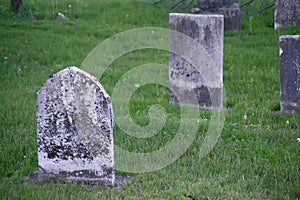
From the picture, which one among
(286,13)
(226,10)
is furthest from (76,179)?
(286,13)

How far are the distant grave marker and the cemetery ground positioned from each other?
0.17 meters

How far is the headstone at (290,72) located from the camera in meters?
7.50

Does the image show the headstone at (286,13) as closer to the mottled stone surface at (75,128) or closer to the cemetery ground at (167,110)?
the cemetery ground at (167,110)

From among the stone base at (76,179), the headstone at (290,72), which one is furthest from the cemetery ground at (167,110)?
the headstone at (290,72)

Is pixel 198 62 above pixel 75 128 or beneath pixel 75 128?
above

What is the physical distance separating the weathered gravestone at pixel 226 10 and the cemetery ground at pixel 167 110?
0.26 meters

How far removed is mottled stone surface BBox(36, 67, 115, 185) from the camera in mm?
5332

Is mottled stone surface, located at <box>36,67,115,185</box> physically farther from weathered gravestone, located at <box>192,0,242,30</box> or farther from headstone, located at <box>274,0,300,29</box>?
headstone, located at <box>274,0,300,29</box>

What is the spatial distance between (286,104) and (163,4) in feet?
26.8

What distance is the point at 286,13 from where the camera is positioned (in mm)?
12109

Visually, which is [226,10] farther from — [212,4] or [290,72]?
[290,72]

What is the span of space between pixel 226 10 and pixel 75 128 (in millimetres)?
7607

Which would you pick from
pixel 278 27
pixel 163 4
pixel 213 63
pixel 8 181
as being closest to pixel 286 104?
pixel 213 63

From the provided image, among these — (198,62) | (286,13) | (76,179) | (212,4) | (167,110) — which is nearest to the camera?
(76,179)
